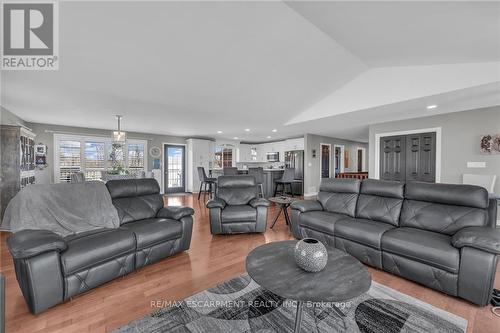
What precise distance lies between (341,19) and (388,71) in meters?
2.02

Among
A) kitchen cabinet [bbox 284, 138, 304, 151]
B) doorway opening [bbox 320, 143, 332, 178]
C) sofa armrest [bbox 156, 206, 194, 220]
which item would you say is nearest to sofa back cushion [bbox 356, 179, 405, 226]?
sofa armrest [bbox 156, 206, 194, 220]

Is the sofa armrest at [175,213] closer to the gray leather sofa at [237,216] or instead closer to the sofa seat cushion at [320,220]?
the gray leather sofa at [237,216]

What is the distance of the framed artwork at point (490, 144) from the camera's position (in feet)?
13.0

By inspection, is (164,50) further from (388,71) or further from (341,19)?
(388,71)

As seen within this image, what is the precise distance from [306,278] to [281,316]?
0.56 meters

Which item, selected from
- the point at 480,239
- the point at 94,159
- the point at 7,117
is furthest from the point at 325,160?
the point at 7,117

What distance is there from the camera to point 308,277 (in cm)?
143

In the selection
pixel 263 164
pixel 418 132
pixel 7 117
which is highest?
pixel 7 117

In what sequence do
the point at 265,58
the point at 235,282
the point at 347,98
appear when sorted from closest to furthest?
1. the point at 235,282
2. the point at 265,58
3. the point at 347,98

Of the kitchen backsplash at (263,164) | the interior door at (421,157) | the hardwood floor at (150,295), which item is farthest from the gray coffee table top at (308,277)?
the kitchen backsplash at (263,164)

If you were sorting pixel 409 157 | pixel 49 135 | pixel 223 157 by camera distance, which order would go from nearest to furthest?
pixel 409 157, pixel 49 135, pixel 223 157

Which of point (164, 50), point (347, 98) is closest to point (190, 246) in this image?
point (164, 50)

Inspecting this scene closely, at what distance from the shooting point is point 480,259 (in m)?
1.83

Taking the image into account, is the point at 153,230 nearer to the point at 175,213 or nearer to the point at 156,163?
the point at 175,213
